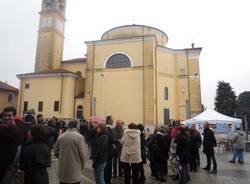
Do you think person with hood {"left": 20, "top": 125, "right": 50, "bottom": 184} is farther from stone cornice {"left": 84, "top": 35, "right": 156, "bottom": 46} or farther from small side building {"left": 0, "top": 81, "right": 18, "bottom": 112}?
small side building {"left": 0, "top": 81, "right": 18, "bottom": 112}

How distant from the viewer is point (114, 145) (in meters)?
7.13

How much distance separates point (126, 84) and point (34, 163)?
26755mm

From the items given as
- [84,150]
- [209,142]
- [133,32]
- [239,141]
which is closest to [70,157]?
[84,150]

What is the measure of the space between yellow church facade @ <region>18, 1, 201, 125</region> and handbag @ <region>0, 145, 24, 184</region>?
25215 mm

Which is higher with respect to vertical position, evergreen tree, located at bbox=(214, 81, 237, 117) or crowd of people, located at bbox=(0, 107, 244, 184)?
evergreen tree, located at bbox=(214, 81, 237, 117)

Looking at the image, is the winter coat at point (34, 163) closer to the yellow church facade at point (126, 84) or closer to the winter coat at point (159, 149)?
the winter coat at point (159, 149)

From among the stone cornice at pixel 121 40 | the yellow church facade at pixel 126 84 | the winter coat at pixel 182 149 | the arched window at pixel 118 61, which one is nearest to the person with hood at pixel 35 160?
the winter coat at pixel 182 149

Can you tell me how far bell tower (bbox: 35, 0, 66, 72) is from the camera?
38.8 meters

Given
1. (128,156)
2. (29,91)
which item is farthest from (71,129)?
(29,91)

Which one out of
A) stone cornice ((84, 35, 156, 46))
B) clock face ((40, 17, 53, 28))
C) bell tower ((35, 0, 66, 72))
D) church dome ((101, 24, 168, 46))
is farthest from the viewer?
clock face ((40, 17, 53, 28))

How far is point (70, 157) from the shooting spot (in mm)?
4688

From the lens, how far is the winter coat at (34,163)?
151 inches

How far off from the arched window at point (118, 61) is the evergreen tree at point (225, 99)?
26956mm

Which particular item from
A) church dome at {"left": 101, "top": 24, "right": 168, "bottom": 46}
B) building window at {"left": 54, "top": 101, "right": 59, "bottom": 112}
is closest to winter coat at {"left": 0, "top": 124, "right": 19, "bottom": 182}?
building window at {"left": 54, "top": 101, "right": 59, "bottom": 112}
